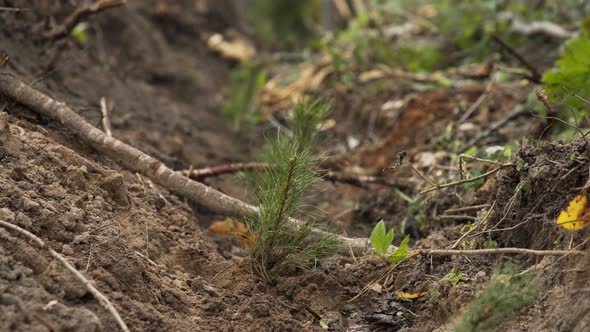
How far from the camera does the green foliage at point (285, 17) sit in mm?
9789

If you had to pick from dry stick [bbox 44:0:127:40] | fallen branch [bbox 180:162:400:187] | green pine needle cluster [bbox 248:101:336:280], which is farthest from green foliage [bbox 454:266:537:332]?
dry stick [bbox 44:0:127:40]

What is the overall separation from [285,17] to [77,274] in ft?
29.1

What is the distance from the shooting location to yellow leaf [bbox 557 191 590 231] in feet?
6.18

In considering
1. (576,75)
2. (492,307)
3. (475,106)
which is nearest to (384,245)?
→ (492,307)

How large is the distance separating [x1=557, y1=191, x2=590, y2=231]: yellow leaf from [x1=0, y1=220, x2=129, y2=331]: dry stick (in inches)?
51.2

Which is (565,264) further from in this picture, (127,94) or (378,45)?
(378,45)

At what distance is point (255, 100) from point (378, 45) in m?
1.19

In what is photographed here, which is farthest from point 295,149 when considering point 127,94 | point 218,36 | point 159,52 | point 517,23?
point 218,36

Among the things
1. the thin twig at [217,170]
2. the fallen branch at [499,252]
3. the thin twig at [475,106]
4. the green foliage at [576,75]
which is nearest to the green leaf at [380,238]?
the fallen branch at [499,252]

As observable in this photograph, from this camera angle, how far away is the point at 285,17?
10.2 m

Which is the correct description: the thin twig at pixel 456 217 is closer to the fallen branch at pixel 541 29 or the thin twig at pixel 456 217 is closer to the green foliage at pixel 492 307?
the green foliage at pixel 492 307

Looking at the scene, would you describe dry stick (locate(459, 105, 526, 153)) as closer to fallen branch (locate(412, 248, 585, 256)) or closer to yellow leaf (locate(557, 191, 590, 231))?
fallen branch (locate(412, 248, 585, 256))

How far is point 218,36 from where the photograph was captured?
7.70 metres

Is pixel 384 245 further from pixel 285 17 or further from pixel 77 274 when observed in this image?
pixel 285 17
